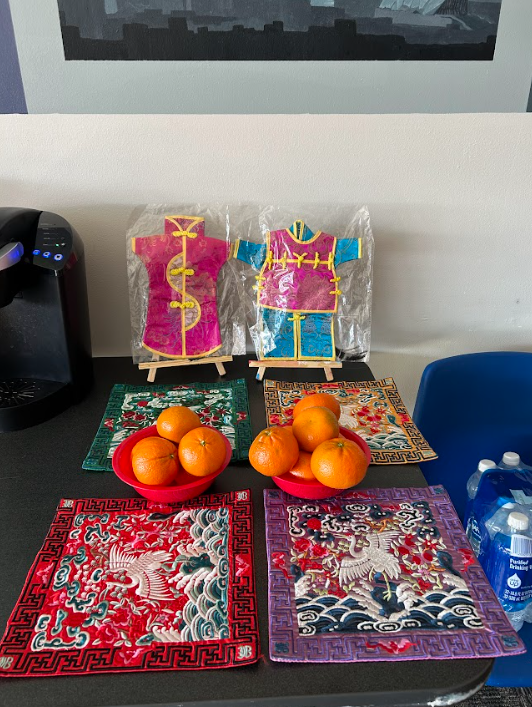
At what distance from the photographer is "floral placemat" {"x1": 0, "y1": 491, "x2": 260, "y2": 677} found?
66 cm

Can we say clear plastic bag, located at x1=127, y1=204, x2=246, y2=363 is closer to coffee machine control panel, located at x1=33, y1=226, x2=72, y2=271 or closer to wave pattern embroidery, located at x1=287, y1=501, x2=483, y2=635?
coffee machine control panel, located at x1=33, y1=226, x2=72, y2=271

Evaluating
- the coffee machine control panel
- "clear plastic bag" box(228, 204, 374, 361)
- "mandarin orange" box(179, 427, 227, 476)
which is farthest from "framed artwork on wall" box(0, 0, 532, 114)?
"mandarin orange" box(179, 427, 227, 476)

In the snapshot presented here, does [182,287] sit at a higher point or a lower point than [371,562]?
higher

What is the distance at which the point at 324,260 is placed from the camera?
1293 millimetres

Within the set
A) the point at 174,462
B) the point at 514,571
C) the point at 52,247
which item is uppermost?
the point at 52,247

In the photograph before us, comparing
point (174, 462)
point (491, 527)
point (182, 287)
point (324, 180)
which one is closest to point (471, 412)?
point (491, 527)

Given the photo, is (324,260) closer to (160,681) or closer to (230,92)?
(230,92)

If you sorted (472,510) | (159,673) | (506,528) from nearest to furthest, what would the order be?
(159,673)
(506,528)
(472,510)

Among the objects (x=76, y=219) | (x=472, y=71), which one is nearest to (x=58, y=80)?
(x=76, y=219)

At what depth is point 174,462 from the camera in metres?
0.87

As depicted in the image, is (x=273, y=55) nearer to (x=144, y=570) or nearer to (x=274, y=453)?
(x=274, y=453)

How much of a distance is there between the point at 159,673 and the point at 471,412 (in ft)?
3.46

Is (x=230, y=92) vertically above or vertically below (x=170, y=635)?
above

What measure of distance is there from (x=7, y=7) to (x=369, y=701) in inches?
55.0
